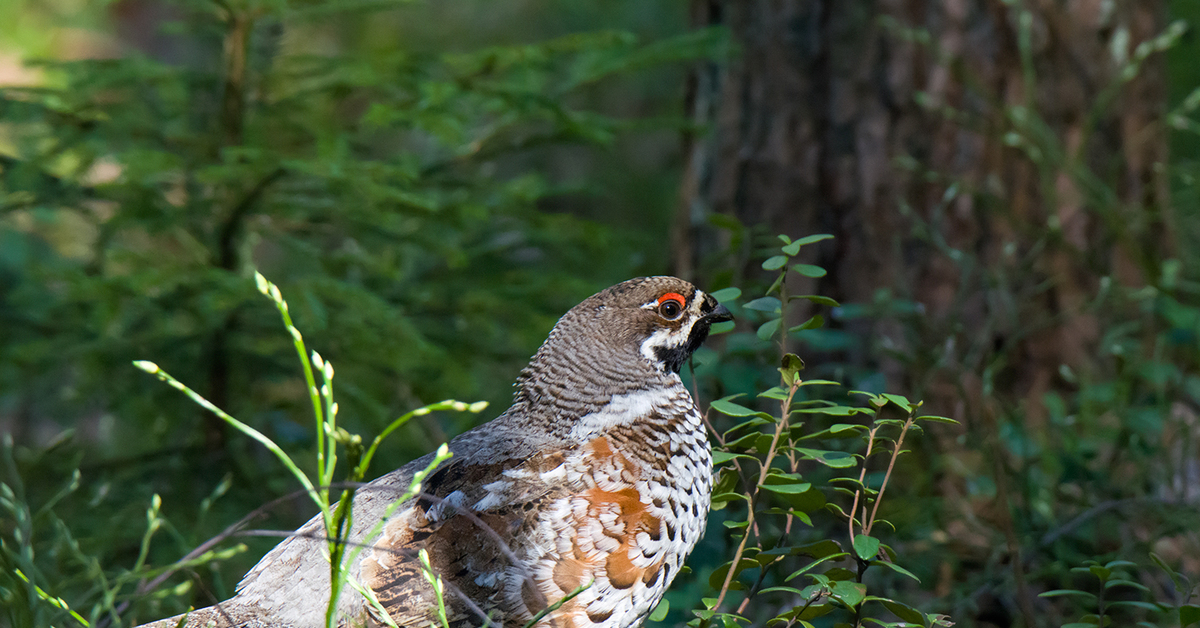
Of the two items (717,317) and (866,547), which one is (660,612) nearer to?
(866,547)

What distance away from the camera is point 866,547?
1.54m

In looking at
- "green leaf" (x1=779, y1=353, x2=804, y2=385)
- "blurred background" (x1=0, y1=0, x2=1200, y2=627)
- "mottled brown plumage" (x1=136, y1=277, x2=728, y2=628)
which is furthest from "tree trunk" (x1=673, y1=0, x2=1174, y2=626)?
"green leaf" (x1=779, y1=353, x2=804, y2=385)

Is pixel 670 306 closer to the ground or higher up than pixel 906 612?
higher up

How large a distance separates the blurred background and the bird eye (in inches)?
18.4

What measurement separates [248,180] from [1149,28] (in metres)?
3.84

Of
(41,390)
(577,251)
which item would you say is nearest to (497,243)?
(577,251)

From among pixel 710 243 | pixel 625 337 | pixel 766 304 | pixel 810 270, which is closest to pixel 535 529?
pixel 625 337

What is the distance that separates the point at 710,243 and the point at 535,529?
2298 millimetres

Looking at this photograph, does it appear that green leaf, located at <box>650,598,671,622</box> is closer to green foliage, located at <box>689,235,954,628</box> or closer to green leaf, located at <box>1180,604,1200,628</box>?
green foliage, located at <box>689,235,954,628</box>

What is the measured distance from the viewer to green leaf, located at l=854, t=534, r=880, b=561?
152 centimetres

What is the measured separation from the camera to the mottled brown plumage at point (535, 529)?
5.98ft

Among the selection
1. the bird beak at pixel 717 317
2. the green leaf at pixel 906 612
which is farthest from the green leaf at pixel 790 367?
the bird beak at pixel 717 317

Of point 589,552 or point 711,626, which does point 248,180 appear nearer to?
point 589,552

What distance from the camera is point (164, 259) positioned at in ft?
10.3
